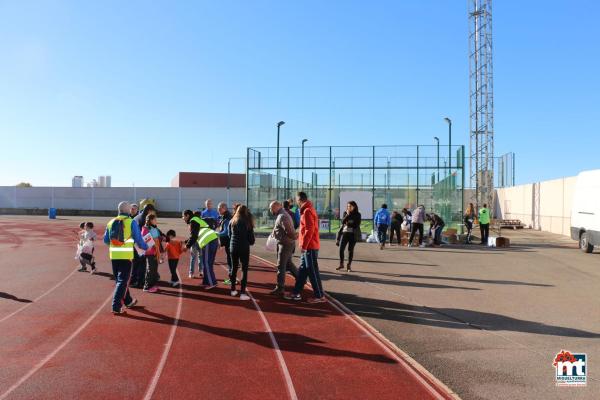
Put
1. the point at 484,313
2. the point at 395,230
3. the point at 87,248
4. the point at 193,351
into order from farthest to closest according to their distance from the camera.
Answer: the point at 395,230 → the point at 87,248 → the point at 484,313 → the point at 193,351

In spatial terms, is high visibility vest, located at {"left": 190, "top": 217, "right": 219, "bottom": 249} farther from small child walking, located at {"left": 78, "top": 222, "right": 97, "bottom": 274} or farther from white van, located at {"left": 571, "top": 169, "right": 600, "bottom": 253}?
white van, located at {"left": 571, "top": 169, "right": 600, "bottom": 253}

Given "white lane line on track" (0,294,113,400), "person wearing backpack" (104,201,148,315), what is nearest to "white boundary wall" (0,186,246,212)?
"person wearing backpack" (104,201,148,315)

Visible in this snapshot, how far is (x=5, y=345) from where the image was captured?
5734 mm

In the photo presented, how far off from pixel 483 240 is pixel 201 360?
16.7 meters

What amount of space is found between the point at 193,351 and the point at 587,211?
1522 cm

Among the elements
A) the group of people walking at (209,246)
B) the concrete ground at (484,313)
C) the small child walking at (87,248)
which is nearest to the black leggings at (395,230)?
the concrete ground at (484,313)

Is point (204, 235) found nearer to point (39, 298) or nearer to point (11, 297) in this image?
point (39, 298)

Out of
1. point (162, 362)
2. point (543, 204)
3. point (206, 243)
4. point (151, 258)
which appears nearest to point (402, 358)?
point (162, 362)

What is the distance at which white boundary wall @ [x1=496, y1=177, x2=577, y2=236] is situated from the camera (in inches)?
1016

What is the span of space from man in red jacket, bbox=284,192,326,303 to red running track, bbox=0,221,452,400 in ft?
0.95

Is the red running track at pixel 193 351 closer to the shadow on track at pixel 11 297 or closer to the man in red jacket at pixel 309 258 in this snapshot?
the shadow on track at pixel 11 297

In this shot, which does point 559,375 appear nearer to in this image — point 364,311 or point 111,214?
point 364,311

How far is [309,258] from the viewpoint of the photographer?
8219mm

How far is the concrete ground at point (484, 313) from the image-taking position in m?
4.78
